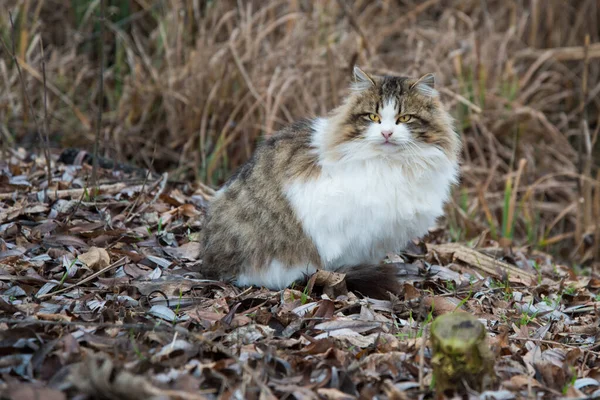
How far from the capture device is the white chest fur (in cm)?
357

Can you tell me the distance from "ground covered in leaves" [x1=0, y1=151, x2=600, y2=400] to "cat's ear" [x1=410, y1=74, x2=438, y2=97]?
100 centimetres

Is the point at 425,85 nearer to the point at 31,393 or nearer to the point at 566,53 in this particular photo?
the point at 31,393

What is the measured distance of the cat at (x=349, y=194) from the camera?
11.8 ft

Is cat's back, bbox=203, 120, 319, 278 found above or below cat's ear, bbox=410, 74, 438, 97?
below

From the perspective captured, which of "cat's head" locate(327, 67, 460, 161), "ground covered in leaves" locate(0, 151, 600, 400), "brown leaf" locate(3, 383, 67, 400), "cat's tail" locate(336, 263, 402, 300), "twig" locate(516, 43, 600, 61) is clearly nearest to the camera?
"brown leaf" locate(3, 383, 67, 400)

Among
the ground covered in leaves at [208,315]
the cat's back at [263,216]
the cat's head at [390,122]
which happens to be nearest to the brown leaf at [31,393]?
the ground covered in leaves at [208,315]

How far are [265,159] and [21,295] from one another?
138cm

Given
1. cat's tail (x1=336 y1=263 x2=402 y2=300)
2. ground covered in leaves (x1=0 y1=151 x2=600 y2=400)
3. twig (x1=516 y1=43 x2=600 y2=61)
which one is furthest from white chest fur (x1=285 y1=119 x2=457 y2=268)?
twig (x1=516 y1=43 x2=600 y2=61)

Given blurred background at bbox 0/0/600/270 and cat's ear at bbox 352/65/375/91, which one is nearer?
cat's ear at bbox 352/65/375/91

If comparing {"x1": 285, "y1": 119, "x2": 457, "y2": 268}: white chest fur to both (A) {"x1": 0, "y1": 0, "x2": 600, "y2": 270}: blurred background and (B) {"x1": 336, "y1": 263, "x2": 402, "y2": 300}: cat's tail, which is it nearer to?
(B) {"x1": 336, "y1": 263, "x2": 402, "y2": 300}: cat's tail

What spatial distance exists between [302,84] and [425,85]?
112 inches

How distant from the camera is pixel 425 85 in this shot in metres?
3.69

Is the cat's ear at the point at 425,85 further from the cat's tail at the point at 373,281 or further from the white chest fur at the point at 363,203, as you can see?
the cat's tail at the point at 373,281

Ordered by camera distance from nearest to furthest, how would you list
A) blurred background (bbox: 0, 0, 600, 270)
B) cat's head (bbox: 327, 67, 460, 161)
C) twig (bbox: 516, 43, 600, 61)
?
cat's head (bbox: 327, 67, 460, 161)
blurred background (bbox: 0, 0, 600, 270)
twig (bbox: 516, 43, 600, 61)
